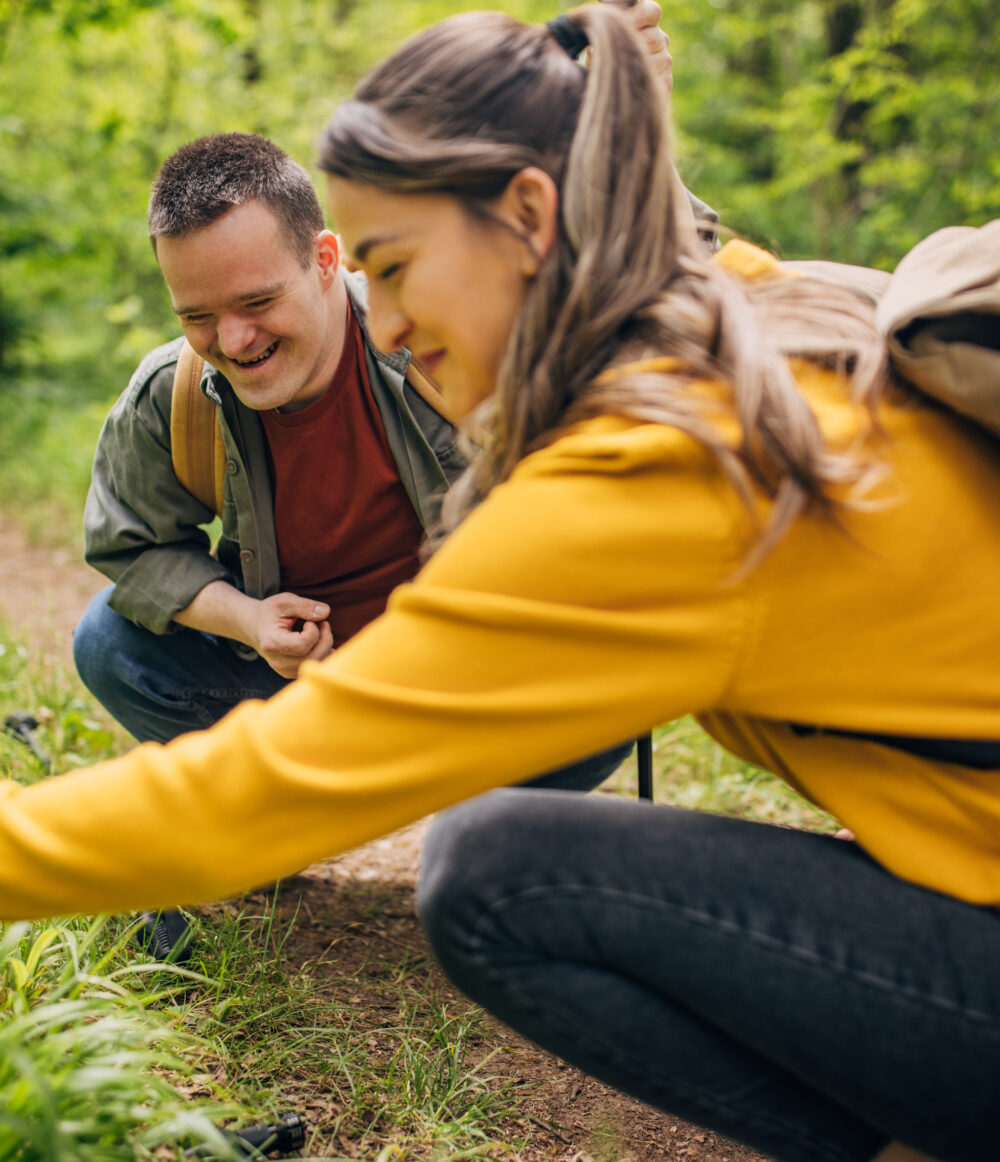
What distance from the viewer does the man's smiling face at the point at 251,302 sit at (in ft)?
6.66

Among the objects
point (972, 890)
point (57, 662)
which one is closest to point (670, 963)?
point (972, 890)

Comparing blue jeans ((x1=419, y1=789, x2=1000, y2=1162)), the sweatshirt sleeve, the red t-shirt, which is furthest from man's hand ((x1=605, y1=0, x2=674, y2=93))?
blue jeans ((x1=419, y1=789, x2=1000, y2=1162))

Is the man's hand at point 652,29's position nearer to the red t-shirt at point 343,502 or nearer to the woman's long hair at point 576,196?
the woman's long hair at point 576,196

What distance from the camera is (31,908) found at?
119cm

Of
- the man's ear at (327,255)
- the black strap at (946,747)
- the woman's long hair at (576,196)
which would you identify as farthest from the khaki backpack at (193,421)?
the black strap at (946,747)

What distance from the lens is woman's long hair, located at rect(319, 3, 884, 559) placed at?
3.78 ft

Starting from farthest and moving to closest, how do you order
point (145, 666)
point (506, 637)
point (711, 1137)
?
1. point (145, 666)
2. point (711, 1137)
3. point (506, 637)

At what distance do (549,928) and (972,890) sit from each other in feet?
1.65

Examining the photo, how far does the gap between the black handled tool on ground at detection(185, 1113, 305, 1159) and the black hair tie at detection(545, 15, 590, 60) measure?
1.45 m

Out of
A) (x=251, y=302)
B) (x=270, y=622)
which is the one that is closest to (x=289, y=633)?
(x=270, y=622)

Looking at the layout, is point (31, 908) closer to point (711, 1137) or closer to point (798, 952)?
point (798, 952)

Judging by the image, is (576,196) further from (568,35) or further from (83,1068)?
(83,1068)

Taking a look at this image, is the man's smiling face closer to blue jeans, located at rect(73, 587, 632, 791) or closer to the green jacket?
the green jacket

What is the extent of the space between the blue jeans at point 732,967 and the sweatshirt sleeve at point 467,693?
0.23 metres
